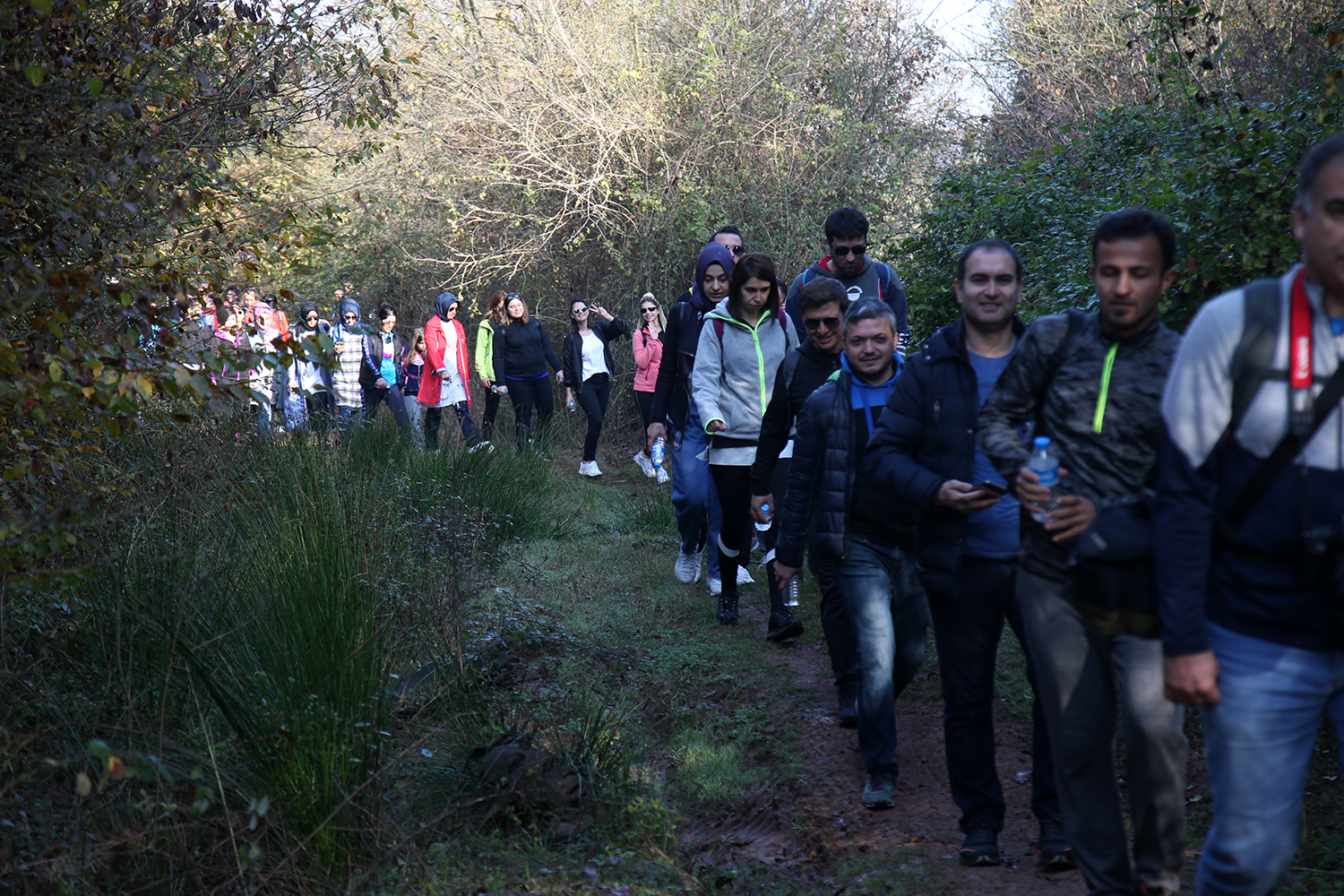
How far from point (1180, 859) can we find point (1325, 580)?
1.11 m

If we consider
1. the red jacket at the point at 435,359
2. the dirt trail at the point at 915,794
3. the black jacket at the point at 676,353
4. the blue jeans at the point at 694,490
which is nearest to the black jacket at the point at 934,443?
the dirt trail at the point at 915,794

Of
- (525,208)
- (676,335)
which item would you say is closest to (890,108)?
(525,208)

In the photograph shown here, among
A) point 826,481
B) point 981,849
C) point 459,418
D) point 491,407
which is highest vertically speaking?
point 491,407

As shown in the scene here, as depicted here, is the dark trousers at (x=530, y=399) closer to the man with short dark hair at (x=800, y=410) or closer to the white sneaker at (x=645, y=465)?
the white sneaker at (x=645, y=465)

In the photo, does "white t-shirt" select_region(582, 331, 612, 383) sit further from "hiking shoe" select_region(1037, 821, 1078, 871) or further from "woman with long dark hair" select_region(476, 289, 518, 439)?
"hiking shoe" select_region(1037, 821, 1078, 871)

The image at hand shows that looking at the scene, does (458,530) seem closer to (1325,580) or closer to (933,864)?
(933,864)

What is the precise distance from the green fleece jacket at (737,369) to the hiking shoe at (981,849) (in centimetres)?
324

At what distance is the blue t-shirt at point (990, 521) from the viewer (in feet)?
13.2

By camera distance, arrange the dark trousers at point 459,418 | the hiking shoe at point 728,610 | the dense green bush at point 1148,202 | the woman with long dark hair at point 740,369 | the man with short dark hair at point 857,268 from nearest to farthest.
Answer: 1. the dense green bush at point 1148,202
2. the man with short dark hair at point 857,268
3. the woman with long dark hair at point 740,369
4. the hiking shoe at point 728,610
5. the dark trousers at point 459,418

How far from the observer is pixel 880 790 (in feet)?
15.5

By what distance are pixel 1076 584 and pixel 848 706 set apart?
2.75 metres

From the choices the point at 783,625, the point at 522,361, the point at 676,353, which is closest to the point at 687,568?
the point at 676,353

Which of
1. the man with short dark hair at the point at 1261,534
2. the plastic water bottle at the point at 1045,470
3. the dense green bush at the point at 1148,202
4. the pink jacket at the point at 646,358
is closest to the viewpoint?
the man with short dark hair at the point at 1261,534

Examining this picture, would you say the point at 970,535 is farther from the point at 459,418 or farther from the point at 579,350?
the point at 459,418
